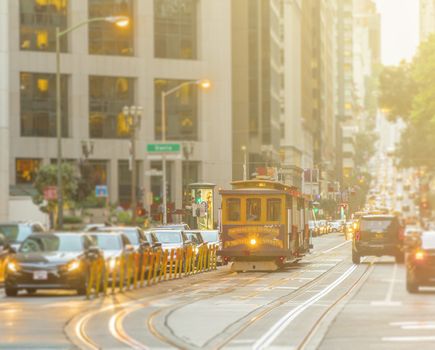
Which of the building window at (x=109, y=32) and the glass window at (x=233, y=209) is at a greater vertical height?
the building window at (x=109, y=32)

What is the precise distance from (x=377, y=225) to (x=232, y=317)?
25.8m

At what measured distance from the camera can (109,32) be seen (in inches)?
4087

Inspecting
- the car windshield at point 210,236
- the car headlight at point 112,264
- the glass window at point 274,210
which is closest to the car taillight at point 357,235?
the glass window at point 274,210

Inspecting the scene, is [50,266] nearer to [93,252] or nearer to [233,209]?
[93,252]

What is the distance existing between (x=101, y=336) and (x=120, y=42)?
84574mm

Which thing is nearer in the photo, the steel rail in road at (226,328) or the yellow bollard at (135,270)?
the steel rail in road at (226,328)

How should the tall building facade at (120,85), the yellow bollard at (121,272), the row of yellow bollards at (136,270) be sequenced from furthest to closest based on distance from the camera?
the tall building facade at (120,85) < the yellow bollard at (121,272) < the row of yellow bollards at (136,270)

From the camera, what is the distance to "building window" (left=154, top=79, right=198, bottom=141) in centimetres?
10669

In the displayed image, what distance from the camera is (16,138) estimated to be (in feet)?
322

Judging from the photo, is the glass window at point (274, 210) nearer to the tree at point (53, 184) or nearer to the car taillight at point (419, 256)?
the tree at point (53, 184)

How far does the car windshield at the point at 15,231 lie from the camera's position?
132 feet

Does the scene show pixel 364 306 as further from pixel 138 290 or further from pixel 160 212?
pixel 160 212

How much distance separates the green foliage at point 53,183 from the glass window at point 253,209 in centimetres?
638

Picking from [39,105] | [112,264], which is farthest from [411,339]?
[39,105]
